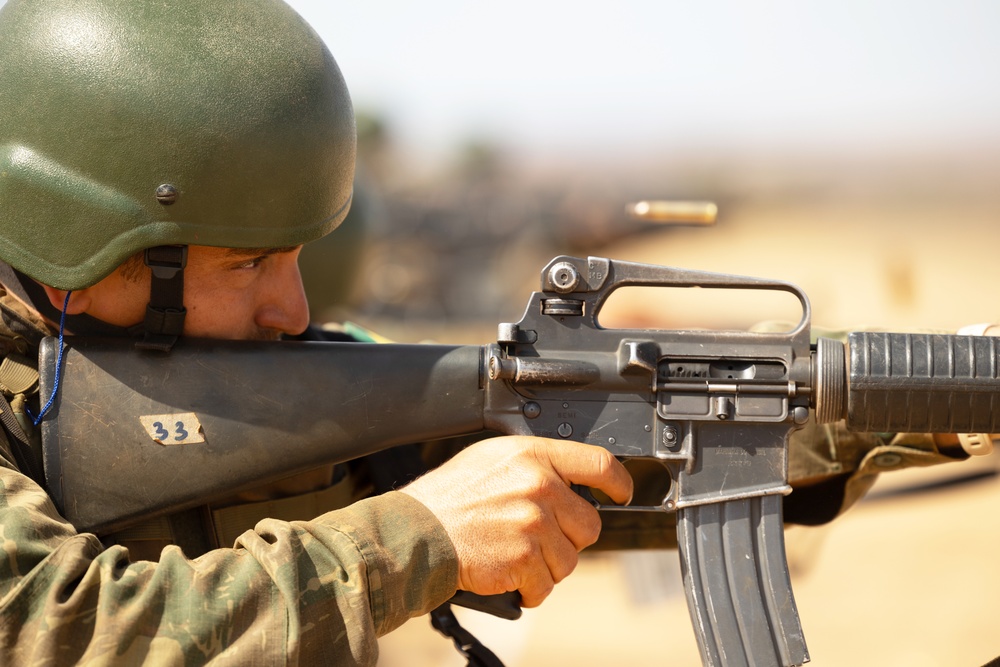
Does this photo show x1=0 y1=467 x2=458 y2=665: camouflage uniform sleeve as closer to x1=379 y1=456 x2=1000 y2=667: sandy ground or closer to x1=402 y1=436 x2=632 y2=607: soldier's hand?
x1=402 y1=436 x2=632 y2=607: soldier's hand

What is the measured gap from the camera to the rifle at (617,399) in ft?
6.76

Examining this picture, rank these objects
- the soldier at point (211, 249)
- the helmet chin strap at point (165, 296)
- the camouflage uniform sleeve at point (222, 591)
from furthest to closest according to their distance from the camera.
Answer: the helmet chin strap at point (165, 296), the soldier at point (211, 249), the camouflage uniform sleeve at point (222, 591)

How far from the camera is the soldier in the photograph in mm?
1814

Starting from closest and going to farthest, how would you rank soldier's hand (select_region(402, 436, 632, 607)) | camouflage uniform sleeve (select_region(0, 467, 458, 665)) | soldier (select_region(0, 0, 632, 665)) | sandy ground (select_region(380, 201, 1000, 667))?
camouflage uniform sleeve (select_region(0, 467, 458, 665)) → soldier (select_region(0, 0, 632, 665)) → soldier's hand (select_region(402, 436, 632, 607)) → sandy ground (select_region(380, 201, 1000, 667))

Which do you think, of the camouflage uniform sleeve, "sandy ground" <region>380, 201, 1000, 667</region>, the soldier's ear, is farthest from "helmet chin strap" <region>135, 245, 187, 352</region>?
"sandy ground" <region>380, 201, 1000, 667</region>

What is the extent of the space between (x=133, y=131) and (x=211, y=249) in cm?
28

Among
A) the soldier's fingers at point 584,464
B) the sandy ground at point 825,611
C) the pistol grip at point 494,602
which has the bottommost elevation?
the sandy ground at point 825,611

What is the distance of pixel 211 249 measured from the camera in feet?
6.98

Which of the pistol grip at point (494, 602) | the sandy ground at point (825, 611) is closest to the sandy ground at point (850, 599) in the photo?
the sandy ground at point (825, 611)

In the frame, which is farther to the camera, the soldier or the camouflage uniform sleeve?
the soldier

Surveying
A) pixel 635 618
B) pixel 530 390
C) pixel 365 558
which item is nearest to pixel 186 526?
pixel 365 558

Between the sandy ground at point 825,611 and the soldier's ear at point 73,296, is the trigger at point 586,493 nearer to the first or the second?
the soldier's ear at point 73,296

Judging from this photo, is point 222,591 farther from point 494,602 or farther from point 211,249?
point 211,249

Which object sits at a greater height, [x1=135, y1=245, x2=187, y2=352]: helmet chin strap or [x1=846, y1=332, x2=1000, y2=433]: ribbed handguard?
[x1=135, y1=245, x2=187, y2=352]: helmet chin strap
